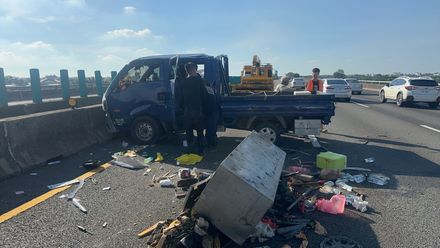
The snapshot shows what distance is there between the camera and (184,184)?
5312 mm

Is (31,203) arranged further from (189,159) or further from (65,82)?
(65,82)

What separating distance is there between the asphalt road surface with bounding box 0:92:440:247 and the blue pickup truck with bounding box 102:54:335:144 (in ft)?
2.27

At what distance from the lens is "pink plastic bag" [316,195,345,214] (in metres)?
4.58

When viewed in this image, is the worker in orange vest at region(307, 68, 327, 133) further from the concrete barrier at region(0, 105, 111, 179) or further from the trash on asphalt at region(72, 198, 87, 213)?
the trash on asphalt at region(72, 198, 87, 213)

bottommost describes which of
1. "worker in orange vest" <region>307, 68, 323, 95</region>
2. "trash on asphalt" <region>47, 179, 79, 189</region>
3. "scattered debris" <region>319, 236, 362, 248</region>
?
"scattered debris" <region>319, 236, 362, 248</region>

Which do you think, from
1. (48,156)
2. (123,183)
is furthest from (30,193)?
(48,156)

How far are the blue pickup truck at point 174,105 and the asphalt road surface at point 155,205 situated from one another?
692 mm

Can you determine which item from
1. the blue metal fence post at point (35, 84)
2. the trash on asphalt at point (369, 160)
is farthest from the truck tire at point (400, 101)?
the blue metal fence post at point (35, 84)

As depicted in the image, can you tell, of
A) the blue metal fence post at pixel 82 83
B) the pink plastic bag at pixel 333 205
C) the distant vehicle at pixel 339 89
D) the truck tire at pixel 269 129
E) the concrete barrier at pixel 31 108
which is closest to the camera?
the pink plastic bag at pixel 333 205

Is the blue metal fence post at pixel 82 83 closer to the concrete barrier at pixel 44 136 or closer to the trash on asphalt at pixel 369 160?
the concrete barrier at pixel 44 136

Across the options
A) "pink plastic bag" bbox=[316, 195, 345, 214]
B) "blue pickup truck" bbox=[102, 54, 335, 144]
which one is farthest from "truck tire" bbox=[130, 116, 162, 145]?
"pink plastic bag" bbox=[316, 195, 345, 214]

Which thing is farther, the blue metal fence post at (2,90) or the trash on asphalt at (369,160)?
the blue metal fence post at (2,90)

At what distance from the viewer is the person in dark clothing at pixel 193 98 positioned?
24.4 feet

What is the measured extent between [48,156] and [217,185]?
198 inches
